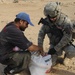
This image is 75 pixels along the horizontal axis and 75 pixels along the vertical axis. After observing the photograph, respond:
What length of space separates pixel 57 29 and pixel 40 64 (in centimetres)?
90

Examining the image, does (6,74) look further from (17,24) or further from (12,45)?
(17,24)

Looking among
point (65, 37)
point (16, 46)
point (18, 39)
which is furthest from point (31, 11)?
point (18, 39)

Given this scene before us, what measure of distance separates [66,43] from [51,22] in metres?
0.53

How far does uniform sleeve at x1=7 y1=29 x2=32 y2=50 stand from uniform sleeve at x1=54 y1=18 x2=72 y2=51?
872 millimetres

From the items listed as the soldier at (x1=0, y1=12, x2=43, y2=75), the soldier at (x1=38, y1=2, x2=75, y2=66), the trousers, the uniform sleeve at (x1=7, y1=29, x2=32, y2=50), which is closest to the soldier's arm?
the soldier at (x1=38, y1=2, x2=75, y2=66)

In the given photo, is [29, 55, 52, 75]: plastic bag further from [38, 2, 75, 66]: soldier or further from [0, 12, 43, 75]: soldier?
[38, 2, 75, 66]: soldier

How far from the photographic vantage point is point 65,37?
5.80 metres

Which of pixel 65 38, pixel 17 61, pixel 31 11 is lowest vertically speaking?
pixel 31 11

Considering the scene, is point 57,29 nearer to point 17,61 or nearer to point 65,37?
point 65,37

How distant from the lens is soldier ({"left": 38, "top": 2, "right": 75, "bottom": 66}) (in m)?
5.75

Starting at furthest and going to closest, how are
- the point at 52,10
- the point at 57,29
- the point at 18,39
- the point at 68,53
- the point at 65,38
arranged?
the point at 68,53
the point at 57,29
the point at 65,38
the point at 52,10
the point at 18,39

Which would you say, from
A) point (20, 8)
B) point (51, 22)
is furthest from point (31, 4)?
point (51, 22)

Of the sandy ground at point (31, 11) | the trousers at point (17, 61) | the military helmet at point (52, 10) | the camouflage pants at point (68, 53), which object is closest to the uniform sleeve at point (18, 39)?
the trousers at point (17, 61)

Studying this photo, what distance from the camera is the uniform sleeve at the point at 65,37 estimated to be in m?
5.77
